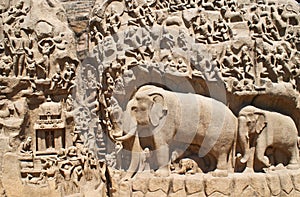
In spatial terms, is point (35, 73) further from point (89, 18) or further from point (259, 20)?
point (259, 20)

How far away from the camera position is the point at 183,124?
5.66 m

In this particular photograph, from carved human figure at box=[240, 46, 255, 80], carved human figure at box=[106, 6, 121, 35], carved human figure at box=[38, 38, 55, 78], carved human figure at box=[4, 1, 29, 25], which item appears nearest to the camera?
carved human figure at box=[240, 46, 255, 80]

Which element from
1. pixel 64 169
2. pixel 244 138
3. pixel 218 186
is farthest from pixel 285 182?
pixel 64 169

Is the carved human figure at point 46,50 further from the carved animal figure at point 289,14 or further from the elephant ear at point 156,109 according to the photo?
the carved animal figure at point 289,14

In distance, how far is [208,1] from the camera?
585cm

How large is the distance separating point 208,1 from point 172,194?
2.27 m

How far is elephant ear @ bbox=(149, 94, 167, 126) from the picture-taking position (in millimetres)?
5727

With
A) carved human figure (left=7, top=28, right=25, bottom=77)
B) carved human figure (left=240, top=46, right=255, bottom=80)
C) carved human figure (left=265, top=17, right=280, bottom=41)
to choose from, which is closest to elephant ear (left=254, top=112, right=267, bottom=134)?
carved human figure (left=240, top=46, right=255, bottom=80)

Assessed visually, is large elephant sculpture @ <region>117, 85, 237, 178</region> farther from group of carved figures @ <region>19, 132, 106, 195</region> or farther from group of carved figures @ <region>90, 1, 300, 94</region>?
group of carved figures @ <region>19, 132, 106, 195</region>

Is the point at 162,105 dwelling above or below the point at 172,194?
above

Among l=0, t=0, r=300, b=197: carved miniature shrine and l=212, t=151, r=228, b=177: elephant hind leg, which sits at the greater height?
l=0, t=0, r=300, b=197: carved miniature shrine

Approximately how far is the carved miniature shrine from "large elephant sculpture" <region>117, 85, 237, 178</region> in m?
0.01

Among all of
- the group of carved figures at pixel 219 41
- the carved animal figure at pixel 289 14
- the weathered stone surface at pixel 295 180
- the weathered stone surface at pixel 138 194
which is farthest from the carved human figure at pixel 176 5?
the weathered stone surface at pixel 295 180

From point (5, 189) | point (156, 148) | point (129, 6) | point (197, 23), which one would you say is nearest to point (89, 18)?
point (129, 6)
